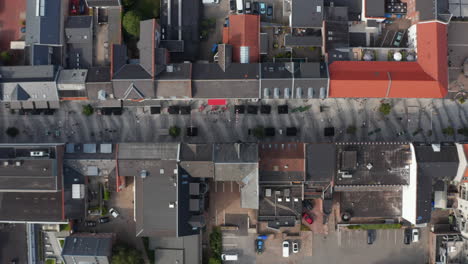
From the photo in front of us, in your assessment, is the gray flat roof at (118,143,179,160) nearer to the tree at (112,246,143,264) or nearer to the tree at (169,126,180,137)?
the tree at (169,126,180,137)

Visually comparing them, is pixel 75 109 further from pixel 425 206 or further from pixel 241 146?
pixel 425 206

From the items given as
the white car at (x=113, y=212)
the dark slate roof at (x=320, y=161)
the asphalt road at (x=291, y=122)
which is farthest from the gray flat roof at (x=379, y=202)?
the white car at (x=113, y=212)

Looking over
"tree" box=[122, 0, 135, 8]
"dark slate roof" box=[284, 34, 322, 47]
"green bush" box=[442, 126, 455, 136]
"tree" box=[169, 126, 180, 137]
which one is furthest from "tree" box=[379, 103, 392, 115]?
"tree" box=[122, 0, 135, 8]

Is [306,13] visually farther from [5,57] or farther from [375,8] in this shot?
[5,57]

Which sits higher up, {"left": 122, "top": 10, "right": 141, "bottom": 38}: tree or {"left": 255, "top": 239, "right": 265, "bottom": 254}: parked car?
{"left": 122, "top": 10, "right": 141, "bottom": 38}: tree

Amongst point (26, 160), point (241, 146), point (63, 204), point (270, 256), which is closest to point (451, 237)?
point (270, 256)

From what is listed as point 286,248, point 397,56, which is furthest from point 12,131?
point 397,56
